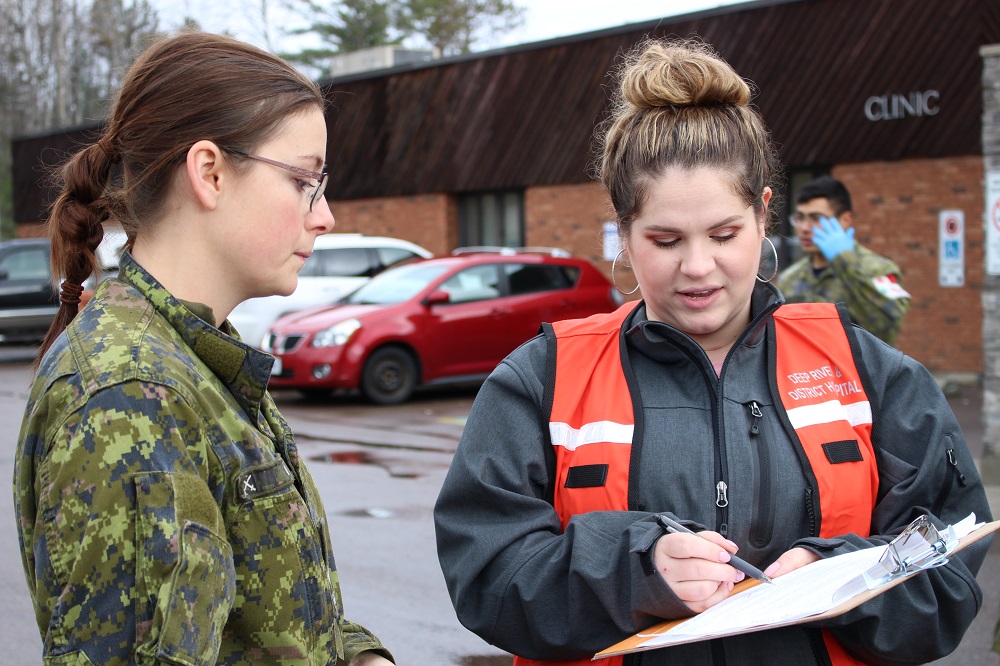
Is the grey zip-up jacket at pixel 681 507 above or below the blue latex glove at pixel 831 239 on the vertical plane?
below

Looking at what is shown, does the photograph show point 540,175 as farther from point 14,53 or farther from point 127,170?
point 14,53

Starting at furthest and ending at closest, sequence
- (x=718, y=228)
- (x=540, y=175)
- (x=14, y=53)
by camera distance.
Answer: (x=14, y=53), (x=540, y=175), (x=718, y=228)

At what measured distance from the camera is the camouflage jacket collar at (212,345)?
1675 mm

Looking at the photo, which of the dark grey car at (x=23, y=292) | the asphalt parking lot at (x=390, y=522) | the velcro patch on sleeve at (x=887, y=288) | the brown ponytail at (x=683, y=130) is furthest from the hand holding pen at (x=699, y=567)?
the dark grey car at (x=23, y=292)

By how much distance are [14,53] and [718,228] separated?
4439 cm

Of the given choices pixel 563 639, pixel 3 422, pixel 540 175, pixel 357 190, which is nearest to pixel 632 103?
pixel 563 639

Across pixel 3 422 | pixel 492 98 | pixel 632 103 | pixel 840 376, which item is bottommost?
pixel 3 422

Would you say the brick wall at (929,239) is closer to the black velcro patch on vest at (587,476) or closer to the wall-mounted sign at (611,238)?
the wall-mounted sign at (611,238)

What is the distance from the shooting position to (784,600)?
5.65 feet

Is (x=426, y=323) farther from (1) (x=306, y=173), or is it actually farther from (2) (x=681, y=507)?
(1) (x=306, y=173)

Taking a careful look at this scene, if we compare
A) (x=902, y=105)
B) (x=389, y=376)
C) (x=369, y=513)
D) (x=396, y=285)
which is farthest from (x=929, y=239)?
(x=369, y=513)

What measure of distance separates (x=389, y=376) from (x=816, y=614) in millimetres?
10857

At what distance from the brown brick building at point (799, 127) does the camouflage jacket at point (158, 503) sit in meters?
8.70

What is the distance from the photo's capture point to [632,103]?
7.27ft
